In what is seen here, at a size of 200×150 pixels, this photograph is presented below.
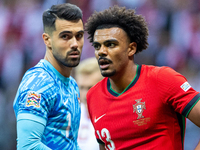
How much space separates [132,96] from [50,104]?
0.81 metres

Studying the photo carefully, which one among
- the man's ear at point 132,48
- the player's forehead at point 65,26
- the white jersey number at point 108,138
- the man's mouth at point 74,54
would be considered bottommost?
the white jersey number at point 108,138

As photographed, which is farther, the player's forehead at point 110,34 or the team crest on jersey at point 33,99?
the player's forehead at point 110,34

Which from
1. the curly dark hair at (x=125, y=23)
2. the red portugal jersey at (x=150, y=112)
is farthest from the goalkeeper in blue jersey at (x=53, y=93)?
the red portugal jersey at (x=150, y=112)

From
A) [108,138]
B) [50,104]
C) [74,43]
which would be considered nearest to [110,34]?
[74,43]

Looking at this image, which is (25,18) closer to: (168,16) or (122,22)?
(168,16)

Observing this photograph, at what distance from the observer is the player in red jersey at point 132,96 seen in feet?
8.38

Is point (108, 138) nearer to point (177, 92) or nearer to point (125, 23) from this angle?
point (177, 92)

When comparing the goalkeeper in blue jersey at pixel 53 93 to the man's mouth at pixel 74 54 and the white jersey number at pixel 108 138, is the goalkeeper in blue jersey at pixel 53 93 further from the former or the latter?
the white jersey number at pixel 108 138

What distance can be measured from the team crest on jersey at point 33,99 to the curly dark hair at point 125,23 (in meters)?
1.02

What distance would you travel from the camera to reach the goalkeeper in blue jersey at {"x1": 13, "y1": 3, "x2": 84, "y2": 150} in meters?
2.36

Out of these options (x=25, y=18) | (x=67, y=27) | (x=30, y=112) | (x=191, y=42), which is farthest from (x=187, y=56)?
(x=30, y=112)

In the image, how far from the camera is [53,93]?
8.52 ft

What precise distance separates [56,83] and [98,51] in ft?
1.74

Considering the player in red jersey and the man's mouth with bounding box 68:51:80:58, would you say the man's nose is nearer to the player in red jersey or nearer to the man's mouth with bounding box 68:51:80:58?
the man's mouth with bounding box 68:51:80:58
